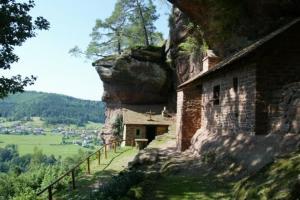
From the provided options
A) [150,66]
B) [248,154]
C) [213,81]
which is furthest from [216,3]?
[150,66]

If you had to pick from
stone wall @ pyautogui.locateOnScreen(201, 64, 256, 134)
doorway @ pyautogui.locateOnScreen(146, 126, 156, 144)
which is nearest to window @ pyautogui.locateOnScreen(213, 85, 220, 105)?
stone wall @ pyautogui.locateOnScreen(201, 64, 256, 134)

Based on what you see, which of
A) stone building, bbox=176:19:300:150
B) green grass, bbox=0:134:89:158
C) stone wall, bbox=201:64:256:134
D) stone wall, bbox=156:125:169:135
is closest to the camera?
stone building, bbox=176:19:300:150

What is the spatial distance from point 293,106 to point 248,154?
2059 millimetres

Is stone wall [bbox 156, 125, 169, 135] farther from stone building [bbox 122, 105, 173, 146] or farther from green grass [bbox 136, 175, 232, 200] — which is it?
green grass [bbox 136, 175, 232, 200]

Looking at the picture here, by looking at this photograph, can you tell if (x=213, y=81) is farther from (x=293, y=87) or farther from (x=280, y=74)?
(x=293, y=87)

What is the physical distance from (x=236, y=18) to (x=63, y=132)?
17976 centimetres

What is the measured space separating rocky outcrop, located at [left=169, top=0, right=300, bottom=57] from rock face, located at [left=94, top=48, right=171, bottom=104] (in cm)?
1847

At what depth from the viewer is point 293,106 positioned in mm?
11031

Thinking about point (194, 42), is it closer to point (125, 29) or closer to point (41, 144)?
point (125, 29)

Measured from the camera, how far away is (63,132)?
191m

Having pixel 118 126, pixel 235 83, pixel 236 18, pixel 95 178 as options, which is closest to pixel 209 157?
pixel 235 83

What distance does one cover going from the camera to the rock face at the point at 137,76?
41188 millimetres

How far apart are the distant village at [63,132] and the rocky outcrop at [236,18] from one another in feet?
499

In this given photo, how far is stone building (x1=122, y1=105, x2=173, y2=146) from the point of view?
37.9 meters
